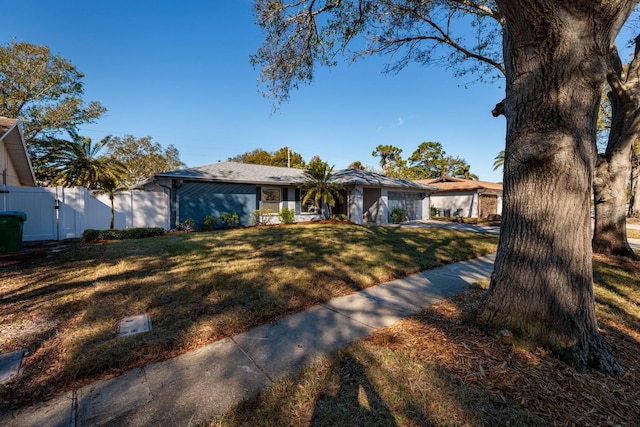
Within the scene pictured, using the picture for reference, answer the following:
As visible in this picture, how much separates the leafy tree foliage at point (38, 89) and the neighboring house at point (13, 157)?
19.3ft

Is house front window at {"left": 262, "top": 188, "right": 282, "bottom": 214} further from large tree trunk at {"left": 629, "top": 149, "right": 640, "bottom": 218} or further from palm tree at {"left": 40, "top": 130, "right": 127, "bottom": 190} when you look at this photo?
large tree trunk at {"left": 629, "top": 149, "right": 640, "bottom": 218}

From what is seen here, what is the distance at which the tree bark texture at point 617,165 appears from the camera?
6.77m

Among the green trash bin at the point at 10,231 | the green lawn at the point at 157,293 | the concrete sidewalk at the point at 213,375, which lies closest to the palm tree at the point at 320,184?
the green lawn at the point at 157,293

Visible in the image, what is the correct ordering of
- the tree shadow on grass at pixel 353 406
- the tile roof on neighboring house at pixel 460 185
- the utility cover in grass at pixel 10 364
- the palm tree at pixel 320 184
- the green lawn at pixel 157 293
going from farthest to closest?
the tile roof on neighboring house at pixel 460 185 < the palm tree at pixel 320 184 < the green lawn at pixel 157 293 < the utility cover in grass at pixel 10 364 < the tree shadow on grass at pixel 353 406

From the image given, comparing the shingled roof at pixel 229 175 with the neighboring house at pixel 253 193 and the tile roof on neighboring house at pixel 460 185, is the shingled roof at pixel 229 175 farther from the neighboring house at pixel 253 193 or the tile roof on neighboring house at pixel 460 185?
the tile roof on neighboring house at pixel 460 185

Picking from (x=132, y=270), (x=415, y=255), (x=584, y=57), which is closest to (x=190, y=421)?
(x=584, y=57)

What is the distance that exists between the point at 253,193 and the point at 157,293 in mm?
10820

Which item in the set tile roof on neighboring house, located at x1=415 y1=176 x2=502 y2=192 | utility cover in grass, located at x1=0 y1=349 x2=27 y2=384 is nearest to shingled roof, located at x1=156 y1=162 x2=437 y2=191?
tile roof on neighboring house, located at x1=415 y1=176 x2=502 y2=192

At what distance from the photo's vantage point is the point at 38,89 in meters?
17.7

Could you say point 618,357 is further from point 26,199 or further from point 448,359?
point 26,199

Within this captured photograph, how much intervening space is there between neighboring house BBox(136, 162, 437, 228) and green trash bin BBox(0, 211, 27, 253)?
527 cm

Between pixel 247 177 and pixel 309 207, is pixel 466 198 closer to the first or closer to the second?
pixel 309 207

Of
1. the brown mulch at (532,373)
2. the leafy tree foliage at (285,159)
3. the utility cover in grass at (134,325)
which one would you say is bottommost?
the utility cover in grass at (134,325)

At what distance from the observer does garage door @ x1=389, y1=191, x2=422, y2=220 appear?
61.7 ft
